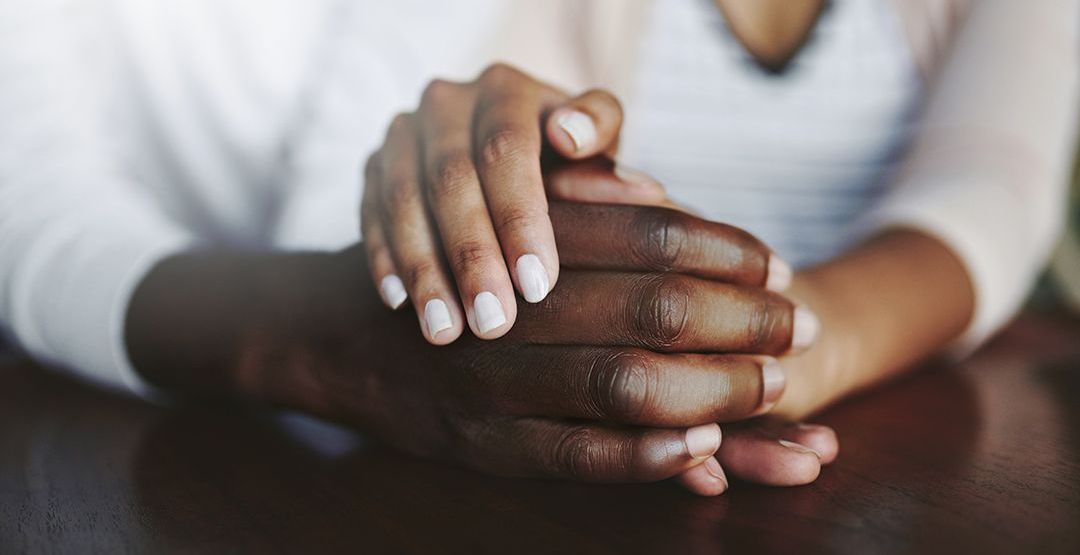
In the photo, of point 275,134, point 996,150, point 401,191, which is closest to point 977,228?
point 996,150

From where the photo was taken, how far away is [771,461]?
13.3 inches

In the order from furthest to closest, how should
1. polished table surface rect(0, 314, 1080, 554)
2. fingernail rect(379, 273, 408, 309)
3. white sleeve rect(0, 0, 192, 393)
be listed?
1. white sleeve rect(0, 0, 192, 393)
2. fingernail rect(379, 273, 408, 309)
3. polished table surface rect(0, 314, 1080, 554)

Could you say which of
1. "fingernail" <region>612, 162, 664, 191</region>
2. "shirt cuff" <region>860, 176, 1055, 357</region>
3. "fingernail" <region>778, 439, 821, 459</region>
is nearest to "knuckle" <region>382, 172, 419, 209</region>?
"fingernail" <region>612, 162, 664, 191</region>

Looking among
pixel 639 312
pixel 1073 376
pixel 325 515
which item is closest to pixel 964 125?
pixel 1073 376

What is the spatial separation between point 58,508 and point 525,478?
19 centimetres

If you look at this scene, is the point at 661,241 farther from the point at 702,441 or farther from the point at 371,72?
the point at 371,72

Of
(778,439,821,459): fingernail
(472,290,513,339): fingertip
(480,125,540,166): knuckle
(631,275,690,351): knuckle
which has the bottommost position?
(778,439,821,459): fingernail

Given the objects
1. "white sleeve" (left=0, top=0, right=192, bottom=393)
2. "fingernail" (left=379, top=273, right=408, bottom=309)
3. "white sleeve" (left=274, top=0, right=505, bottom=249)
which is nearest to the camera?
"fingernail" (left=379, top=273, right=408, bottom=309)

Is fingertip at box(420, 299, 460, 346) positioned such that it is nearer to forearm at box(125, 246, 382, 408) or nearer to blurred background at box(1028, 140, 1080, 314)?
forearm at box(125, 246, 382, 408)

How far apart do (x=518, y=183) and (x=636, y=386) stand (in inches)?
4.4

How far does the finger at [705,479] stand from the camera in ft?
1.08

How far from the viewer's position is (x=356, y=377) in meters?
0.41

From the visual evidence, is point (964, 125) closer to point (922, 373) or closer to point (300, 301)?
point (922, 373)

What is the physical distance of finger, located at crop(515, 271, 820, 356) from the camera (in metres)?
0.35
